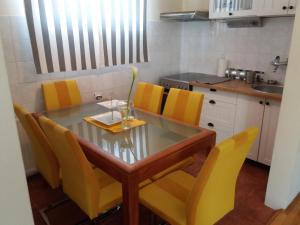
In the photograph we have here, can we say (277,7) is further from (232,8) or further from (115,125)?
(115,125)

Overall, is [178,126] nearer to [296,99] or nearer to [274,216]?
[296,99]

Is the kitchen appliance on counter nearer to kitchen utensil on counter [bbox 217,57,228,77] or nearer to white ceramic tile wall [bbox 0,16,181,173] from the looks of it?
kitchen utensil on counter [bbox 217,57,228,77]

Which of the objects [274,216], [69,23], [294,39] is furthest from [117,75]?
[274,216]

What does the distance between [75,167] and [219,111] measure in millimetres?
Result: 1932

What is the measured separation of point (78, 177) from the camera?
4.71 feet

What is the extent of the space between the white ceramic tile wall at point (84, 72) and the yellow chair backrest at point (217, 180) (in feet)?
6.04

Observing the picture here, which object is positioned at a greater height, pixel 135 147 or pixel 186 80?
pixel 186 80

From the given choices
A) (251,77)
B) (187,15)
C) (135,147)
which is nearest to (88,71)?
(187,15)

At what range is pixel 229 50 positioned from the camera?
315 centimetres

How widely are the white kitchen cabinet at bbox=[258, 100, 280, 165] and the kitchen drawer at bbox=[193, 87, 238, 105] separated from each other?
36 cm

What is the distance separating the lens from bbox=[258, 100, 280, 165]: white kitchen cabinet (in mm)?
2413

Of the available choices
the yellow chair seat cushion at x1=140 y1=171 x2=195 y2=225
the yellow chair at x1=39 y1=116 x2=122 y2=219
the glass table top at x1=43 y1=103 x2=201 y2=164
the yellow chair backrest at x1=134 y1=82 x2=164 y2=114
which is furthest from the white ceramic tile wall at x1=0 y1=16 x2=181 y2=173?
the yellow chair seat cushion at x1=140 y1=171 x2=195 y2=225

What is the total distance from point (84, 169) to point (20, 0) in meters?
1.67

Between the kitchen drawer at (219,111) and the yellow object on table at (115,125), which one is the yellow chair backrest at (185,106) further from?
the kitchen drawer at (219,111)
